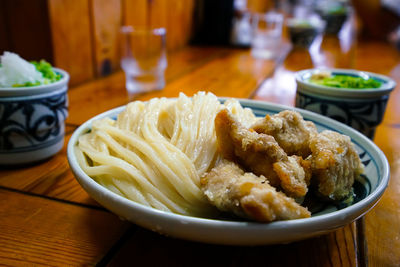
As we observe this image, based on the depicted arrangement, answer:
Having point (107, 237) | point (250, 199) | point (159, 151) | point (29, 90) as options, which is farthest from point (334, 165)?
point (29, 90)

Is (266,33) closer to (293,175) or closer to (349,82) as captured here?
(349,82)

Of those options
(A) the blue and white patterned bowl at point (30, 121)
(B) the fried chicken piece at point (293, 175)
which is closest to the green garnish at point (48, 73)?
(A) the blue and white patterned bowl at point (30, 121)

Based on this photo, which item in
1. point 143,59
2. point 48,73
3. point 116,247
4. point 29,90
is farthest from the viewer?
point 143,59

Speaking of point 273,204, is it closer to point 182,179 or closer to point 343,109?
point 182,179

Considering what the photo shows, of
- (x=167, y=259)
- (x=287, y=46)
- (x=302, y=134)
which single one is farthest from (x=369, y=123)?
(x=287, y=46)

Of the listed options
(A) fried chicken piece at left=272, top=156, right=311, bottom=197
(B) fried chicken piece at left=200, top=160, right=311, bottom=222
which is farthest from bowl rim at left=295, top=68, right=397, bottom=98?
(B) fried chicken piece at left=200, top=160, right=311, bottom=222
